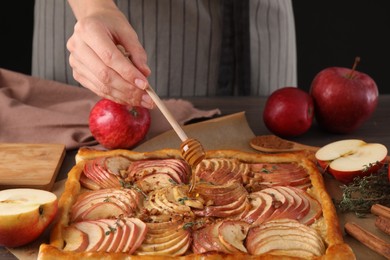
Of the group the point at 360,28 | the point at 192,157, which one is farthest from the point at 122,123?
the point at 360,28

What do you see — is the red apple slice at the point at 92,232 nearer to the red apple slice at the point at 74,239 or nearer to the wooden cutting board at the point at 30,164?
the red apple slice at the point at 74,239

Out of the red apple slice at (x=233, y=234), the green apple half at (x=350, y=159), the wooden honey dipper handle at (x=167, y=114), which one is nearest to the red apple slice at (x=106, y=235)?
the red apple slice at (x=233, y=234)

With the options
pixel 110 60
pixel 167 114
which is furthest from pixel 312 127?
pixel 110 60

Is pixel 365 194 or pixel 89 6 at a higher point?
pixel 89 6

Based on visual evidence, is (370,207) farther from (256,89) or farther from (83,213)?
(256,89)

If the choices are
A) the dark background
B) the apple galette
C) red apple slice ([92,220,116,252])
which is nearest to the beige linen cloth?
the apple galette

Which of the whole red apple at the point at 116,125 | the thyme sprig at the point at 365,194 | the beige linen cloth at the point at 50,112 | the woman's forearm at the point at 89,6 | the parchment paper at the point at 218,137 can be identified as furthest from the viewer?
the beige linen cloth at the point at 50,112

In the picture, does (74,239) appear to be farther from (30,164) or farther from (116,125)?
(116,125)
